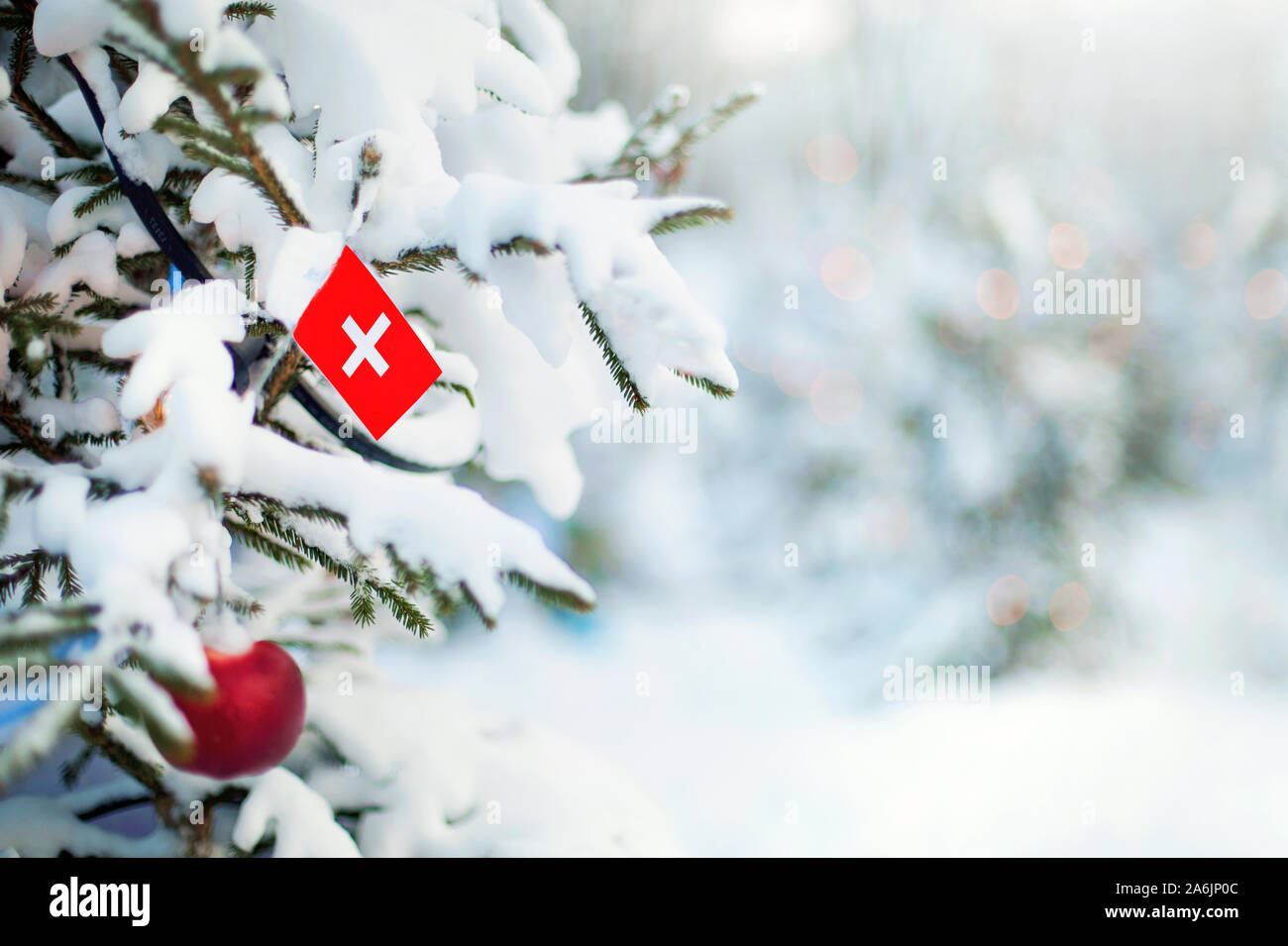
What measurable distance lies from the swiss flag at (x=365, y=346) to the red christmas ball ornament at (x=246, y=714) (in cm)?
18

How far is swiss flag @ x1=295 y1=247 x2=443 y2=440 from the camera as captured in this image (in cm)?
45

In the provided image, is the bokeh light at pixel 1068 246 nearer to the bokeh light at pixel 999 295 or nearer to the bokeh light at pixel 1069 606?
the bokeh light at pixel 999 295

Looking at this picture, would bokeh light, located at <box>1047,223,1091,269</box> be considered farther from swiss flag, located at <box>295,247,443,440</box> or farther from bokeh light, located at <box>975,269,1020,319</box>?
swiss flag, located at <box>295,247,443,440</box>

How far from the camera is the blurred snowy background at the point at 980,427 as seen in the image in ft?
6.45

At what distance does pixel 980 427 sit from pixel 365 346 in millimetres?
1935

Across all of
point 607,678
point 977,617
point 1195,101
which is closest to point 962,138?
point 1195,101

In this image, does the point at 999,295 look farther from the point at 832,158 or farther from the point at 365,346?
the point at 365,346

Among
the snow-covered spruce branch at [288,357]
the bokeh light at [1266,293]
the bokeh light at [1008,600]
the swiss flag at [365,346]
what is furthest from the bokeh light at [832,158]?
the swiss flag at [365,346]

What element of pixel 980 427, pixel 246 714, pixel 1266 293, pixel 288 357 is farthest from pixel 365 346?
pixel 1266 293

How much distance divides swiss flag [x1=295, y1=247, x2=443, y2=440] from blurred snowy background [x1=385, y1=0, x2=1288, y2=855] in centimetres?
146

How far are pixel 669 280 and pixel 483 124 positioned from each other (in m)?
0.43
